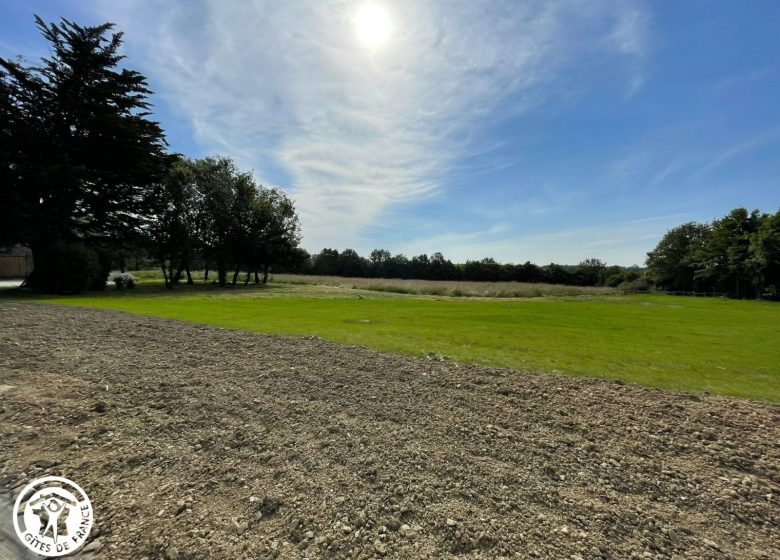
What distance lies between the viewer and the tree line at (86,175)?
72.8 ft

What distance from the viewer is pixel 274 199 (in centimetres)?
4612

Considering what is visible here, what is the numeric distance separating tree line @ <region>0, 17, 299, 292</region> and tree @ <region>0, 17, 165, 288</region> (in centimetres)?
6

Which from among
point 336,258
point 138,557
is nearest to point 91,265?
point 138,557

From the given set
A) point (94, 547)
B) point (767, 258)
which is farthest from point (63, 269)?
point (767, 258)

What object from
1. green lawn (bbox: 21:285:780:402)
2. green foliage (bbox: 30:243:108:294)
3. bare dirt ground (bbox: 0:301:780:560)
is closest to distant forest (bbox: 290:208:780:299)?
green foliage (bbox: 30:243:108:294)

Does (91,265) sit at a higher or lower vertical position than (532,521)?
higher

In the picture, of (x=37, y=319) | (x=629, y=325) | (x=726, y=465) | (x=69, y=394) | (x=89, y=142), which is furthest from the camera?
(x=89, y=142)

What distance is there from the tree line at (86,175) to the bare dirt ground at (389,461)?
22.5 meters

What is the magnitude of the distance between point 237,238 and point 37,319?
29666 mm

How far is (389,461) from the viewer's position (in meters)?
3.65

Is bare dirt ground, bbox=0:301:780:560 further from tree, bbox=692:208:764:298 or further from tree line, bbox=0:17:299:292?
tree, bbox=692:208:764:298

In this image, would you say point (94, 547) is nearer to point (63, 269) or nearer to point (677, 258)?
point (63, 269)

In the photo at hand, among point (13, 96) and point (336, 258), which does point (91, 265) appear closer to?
point (13, 96)

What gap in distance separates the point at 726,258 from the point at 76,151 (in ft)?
269
